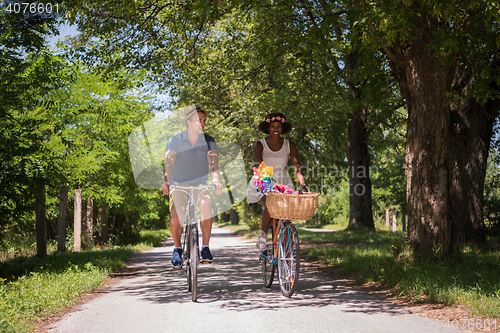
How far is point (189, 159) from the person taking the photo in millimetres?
6492

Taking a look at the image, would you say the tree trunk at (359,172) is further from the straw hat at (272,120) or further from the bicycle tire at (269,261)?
the bicycle tire at (269,261)

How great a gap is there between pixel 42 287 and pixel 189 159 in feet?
10.1

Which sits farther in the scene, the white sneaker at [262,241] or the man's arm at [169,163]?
the white sneaker at [262,241]

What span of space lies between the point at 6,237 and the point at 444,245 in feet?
29.1

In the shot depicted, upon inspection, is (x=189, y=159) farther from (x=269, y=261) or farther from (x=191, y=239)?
(x=269, y=261)

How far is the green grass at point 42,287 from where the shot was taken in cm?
514

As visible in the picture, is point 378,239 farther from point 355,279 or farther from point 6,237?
point 6,237

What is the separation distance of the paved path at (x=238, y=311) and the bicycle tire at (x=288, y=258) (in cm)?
19

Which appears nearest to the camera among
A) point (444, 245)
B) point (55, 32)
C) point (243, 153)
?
point (444, 245)

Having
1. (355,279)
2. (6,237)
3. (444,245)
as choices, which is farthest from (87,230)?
(444,245)

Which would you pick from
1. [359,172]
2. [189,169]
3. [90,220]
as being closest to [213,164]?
[189,169]

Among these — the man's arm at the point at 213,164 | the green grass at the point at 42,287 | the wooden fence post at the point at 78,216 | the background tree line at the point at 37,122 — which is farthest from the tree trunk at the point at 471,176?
the wooden fence post at the point at 78,216

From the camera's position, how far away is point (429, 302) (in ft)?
18.7

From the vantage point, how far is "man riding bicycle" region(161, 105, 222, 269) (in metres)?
6.39
